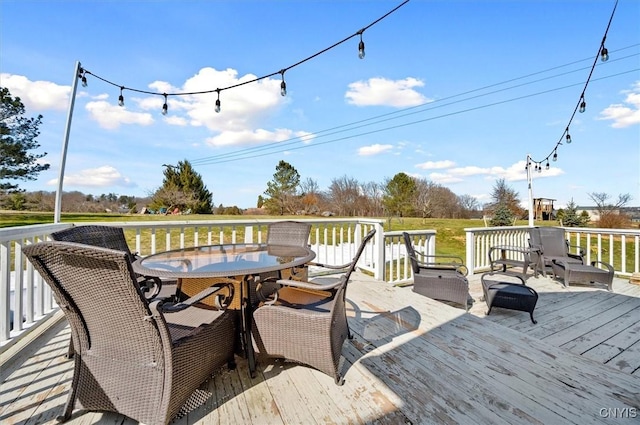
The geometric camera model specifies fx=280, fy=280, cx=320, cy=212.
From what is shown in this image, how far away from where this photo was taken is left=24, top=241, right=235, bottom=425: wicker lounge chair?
1228 millimetres

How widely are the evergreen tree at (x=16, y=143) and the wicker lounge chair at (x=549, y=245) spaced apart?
16.8 m

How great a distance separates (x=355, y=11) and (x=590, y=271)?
5755 mm

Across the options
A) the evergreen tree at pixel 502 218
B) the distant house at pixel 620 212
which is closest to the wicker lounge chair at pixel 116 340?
the evergreen tree at pixel 502 218

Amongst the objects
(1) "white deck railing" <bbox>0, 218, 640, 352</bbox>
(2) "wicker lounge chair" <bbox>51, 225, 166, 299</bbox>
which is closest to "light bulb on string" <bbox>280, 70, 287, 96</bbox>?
(1) "white deck railing" <bbox>0, 218, 640, 352</bbox>

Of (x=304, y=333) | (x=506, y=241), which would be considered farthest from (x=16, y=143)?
(x=506, y=241)

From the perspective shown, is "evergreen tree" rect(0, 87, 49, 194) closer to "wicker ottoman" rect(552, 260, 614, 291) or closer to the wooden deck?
the wooden deck

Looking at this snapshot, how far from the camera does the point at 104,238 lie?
2.62 metres

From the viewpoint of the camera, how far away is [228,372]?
1979 mm

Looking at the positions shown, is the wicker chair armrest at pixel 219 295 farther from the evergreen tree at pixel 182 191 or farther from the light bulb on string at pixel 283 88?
the evergreen tree at pixel 182 191

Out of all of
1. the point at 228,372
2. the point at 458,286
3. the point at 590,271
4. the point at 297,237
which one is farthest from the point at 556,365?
the point at 590,271

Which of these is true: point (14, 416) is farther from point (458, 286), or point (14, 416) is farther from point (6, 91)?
point (6, 91)

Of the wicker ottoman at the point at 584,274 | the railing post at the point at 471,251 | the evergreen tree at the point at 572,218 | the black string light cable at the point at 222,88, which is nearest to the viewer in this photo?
Answer: the black string light cable at the point at 222,88

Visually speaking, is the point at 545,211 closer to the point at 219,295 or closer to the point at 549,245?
the point at 549,245

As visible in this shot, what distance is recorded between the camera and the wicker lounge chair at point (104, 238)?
2.25m
